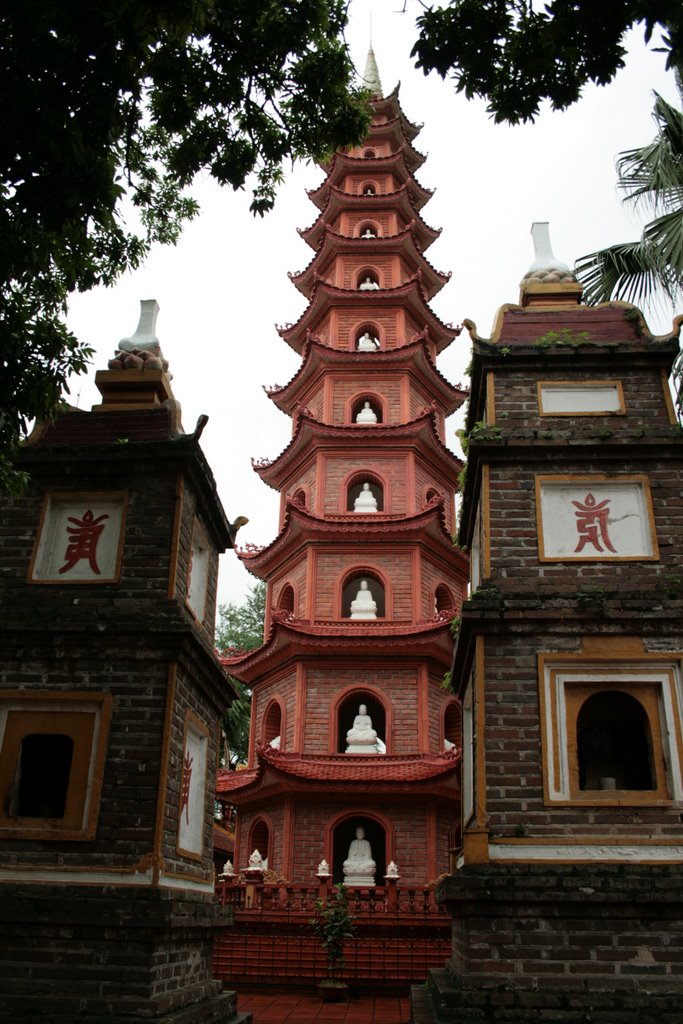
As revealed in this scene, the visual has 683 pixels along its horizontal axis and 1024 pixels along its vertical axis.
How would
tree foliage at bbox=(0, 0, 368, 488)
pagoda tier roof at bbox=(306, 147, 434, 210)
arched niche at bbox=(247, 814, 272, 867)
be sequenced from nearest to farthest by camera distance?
tree foliage at bbox=(0, 0, 368, 488) < arched niche at bbox=(247, 814, 272, 867) < pagoda tier roof at bbox=(306, 147, 434, 210)

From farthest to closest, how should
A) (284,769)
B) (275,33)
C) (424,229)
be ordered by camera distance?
(424,229) → (284,769) → (275,33)

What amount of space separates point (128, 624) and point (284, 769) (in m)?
9.24

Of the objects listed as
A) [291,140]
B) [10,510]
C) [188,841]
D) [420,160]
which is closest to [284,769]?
[188,841]

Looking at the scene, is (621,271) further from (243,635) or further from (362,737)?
(243,635)

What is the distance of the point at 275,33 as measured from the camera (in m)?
6.78

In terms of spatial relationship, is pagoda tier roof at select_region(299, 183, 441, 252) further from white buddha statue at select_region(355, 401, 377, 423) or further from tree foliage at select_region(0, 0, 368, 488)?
tree foliage at select_region(0, 0, 368, 488)

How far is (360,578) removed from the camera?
1878 cm

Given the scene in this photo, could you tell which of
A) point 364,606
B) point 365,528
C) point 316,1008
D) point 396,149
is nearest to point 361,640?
point 364,606

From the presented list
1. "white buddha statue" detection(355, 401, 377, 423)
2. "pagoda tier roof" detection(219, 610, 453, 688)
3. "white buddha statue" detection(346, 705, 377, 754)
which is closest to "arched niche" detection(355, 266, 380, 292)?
"white buddha statue" detection(355, 401, 377, 423)

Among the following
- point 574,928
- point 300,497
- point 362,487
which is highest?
point 362,487

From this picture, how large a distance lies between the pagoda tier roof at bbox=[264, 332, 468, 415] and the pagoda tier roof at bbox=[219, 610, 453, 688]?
4.50 metres

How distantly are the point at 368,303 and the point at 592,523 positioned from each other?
14600mm

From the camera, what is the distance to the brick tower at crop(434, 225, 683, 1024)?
640cm

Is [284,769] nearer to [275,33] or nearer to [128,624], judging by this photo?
[128,624]
